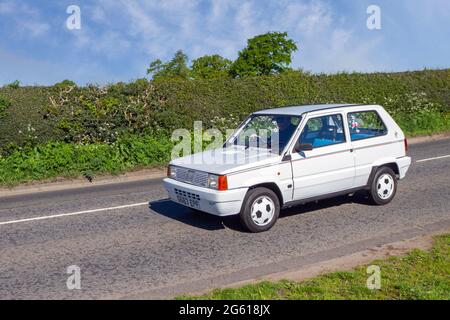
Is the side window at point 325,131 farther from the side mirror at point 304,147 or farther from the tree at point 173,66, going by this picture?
the tree at point 173,66

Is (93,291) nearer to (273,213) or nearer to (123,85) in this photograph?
(273,213)

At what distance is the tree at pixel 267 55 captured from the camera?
179 ft

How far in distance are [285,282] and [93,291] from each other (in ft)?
6.91

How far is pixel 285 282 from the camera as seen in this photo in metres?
4.88

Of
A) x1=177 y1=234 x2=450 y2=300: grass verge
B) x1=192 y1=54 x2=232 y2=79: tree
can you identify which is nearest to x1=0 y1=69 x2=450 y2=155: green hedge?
x1=177 y1=234 x2=450 y2=300: grass verge

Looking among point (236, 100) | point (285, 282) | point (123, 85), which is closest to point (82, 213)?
point (285, 282)

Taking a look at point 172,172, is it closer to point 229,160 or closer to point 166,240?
point 229,160

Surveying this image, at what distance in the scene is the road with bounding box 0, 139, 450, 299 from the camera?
17.5ft

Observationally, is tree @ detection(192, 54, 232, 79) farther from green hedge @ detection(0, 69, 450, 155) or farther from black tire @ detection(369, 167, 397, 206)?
black tire @ detection(369, 167, 397, 206)

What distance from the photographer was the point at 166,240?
22.3 ft

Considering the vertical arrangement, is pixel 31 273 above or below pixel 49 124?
below

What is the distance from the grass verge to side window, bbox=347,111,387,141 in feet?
10.0

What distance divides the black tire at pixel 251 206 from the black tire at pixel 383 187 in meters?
2.13
